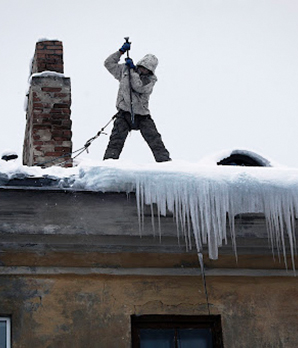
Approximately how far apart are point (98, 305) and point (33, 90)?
108 inches

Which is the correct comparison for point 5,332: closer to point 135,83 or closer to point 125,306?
point 125,306

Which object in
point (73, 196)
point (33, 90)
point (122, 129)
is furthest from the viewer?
point (122, 129)

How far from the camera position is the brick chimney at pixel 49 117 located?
7.42m

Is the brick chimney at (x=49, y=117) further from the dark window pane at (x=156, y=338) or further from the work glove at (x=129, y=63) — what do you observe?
the dark window pane at (x=156, y=338)

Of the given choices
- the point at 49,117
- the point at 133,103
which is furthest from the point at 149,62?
the point at 49,117

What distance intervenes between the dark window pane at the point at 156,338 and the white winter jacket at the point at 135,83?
10.3ft

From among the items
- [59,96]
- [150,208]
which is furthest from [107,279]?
[59,96]

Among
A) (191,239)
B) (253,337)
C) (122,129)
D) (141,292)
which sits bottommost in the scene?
(253,337)

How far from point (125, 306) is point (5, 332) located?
2.97ft

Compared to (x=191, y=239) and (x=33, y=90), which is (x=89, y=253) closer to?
(x=191, y=239)

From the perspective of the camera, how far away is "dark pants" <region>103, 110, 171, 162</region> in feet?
26.8

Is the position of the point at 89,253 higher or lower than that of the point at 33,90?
lower

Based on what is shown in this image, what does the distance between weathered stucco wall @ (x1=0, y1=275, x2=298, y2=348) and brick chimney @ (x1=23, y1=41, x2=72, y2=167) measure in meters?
1.79

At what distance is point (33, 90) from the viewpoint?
301 inches
